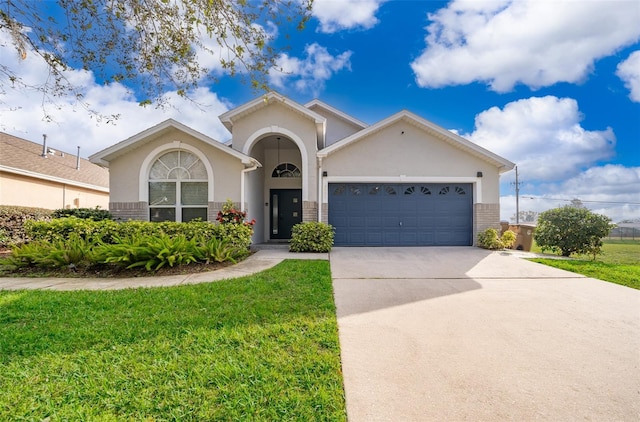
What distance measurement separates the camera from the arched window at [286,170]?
14.0 meters

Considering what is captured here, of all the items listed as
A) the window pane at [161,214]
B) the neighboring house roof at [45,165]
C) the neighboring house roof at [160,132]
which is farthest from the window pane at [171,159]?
the neighboring house roof at [45,165]

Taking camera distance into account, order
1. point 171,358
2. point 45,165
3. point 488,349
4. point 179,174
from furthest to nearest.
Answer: point 45,165
point 179,174
point 488,349
point 171,358

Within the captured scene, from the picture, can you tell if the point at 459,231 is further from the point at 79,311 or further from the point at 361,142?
the point at 79,311

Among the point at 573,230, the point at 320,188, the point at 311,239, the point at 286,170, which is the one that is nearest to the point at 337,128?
the point at 286,170

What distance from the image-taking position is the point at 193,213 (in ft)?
35.4

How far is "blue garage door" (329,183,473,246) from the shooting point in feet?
37.4

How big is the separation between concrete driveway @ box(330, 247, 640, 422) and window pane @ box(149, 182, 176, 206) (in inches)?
315

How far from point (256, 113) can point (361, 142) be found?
4.32 m

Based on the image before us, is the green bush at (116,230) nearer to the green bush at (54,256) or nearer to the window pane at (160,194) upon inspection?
the green bush at (54,256)

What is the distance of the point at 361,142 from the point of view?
1151 centimetres

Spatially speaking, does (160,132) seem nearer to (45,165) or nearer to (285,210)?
(285,210)

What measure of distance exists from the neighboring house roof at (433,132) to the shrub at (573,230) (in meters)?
2.40

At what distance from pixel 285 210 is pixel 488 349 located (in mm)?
11521

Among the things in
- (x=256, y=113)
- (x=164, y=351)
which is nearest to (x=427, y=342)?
(x=164, y=351)
